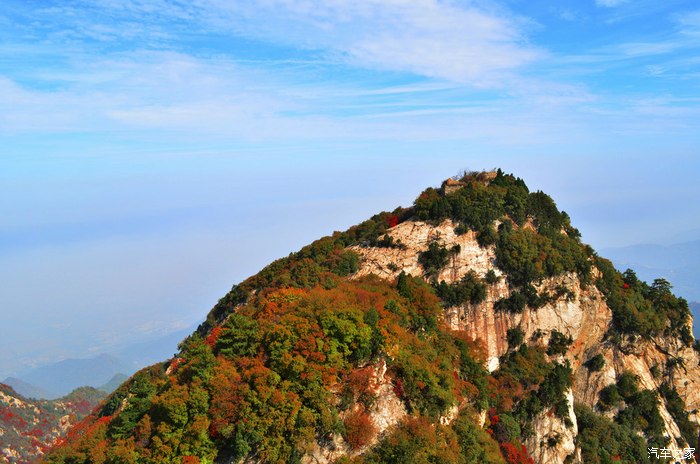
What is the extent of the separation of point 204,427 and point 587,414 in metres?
32.7

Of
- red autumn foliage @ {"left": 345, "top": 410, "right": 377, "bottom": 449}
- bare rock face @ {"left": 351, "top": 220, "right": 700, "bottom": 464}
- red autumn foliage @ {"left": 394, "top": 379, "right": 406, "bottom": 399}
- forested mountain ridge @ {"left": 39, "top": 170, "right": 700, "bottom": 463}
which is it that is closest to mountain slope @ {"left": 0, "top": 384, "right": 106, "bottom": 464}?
forested mountain ridge @ {"left": 39, "top": 170, "right": 700, "bottom": 463}

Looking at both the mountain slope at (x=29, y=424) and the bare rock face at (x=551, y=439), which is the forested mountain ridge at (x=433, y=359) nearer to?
the bare rock face at (x=551, y=439)

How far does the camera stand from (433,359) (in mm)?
32312

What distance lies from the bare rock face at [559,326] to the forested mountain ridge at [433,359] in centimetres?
13

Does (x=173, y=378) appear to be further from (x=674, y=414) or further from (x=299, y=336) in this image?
(x=674, y=414)

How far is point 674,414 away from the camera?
156 ft

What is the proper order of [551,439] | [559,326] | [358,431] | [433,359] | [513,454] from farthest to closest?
[559,326] → [551,439] → [513,454] → [433,359] → [358,431]

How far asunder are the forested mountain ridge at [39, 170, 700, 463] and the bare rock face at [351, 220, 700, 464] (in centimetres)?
13

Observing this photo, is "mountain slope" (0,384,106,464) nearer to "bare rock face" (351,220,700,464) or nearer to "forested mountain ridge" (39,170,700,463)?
"forested mountain ridge" (39,170,700,463)

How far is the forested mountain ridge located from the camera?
86.1 feet

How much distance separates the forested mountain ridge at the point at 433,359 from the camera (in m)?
26.2

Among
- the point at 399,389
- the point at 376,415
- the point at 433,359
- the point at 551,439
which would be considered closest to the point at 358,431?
the point at 376,415

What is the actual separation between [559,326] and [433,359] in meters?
18.1

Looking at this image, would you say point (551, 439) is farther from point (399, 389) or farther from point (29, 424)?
point (29, 424)
